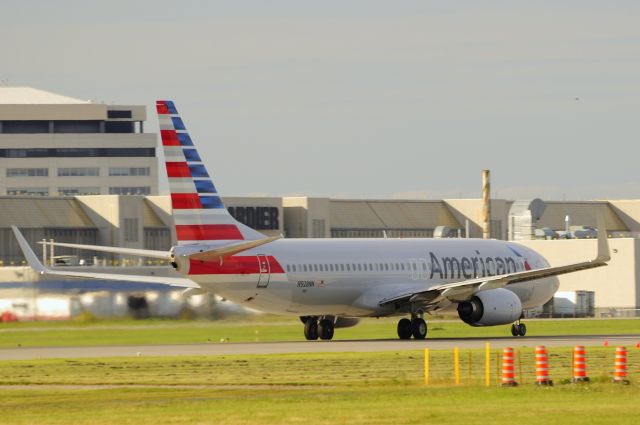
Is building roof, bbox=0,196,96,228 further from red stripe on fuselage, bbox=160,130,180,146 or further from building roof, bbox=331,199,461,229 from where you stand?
red stripe on fuselage, bbox=160,130,180,146

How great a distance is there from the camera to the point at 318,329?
Answer: 217ft

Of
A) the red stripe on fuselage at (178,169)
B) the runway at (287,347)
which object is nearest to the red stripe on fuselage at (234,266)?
the runway at (287,347)

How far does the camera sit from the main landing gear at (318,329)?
216 ft

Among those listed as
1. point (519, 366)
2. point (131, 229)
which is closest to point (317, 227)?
point (131, 229)

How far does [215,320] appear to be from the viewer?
223ft

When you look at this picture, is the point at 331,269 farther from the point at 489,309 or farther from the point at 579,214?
the point at 579,214

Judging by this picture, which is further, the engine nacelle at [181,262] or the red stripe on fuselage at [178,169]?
the red stripe on fuselage at [178,169]

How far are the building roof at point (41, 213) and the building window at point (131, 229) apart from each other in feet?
9.15

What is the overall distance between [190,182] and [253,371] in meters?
14.2

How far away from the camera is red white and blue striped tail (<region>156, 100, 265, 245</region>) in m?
57.6

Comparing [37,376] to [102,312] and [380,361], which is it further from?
[102,312]

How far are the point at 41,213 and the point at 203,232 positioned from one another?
5960cm

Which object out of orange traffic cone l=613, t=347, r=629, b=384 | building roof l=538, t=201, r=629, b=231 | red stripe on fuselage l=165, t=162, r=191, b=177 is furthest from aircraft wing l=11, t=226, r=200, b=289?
building roof l=538, t=201, r=629, b=231

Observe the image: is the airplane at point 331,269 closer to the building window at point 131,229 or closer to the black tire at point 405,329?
the black tire at point 405,329
